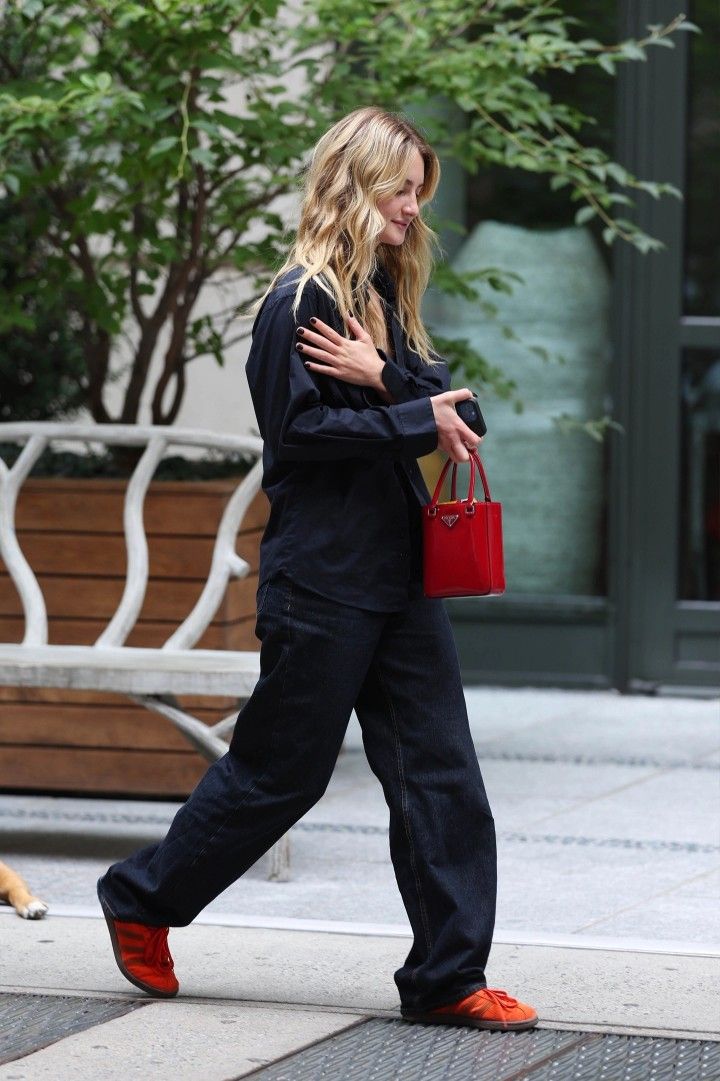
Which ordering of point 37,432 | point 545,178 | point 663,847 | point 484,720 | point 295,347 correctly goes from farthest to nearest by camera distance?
point 545,178, point 484,720, point 37,432, point 663,847, point 295,347

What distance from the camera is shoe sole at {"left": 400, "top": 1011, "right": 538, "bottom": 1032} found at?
12.3ft

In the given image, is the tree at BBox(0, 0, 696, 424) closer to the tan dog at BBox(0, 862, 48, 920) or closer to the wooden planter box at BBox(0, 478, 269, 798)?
the wooden planter box at BBox(0, 478, 269, 798)

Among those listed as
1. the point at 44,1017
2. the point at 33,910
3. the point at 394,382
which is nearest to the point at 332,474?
the point at 394,382

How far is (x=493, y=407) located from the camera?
8219 millimetres

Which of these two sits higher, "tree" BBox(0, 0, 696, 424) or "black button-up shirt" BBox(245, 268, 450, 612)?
"tree" BBox(0, 0, 696, 424)

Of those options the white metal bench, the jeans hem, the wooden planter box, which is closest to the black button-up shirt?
the jeans hem

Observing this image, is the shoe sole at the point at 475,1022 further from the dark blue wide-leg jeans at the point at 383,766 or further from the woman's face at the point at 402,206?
the woman's face at the point at 402,206

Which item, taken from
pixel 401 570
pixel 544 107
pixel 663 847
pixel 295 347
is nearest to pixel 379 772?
pixel 401 570

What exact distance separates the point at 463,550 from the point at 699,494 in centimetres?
447

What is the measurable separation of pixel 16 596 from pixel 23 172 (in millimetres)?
1335

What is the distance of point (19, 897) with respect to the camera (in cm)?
467

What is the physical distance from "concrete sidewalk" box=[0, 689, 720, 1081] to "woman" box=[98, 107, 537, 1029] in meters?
0.23

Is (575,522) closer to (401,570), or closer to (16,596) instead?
(16,596)

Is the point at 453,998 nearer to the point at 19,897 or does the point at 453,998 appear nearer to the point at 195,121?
the point at 19,897
